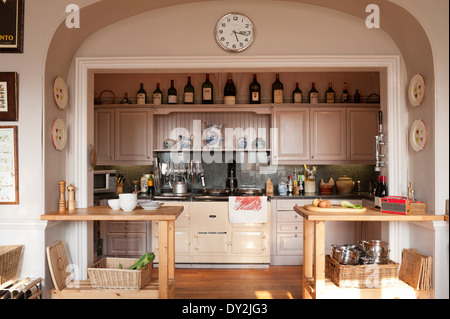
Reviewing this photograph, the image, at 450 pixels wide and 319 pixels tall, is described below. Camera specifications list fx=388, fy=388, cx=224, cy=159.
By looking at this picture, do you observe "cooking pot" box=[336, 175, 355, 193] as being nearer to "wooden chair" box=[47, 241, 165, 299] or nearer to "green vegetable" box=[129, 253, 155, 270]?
"green vegetable" box=[129, 253, 155, 270]

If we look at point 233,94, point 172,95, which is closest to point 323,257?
point 233,94

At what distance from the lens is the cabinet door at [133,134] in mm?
4961

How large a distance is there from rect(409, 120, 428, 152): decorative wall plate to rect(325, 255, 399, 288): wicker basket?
3.09ft

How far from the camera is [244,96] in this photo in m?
5.12

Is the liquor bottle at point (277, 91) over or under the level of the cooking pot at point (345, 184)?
over

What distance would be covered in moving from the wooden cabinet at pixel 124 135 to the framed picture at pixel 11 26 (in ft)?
6.98

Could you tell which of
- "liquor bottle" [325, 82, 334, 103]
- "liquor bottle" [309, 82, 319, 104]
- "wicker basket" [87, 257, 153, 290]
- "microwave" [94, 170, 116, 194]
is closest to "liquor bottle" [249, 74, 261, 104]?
"liquor bottle" [309, 82, 319, 104]

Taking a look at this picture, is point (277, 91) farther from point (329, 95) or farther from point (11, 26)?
point (11, 26)

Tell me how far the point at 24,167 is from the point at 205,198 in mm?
2087

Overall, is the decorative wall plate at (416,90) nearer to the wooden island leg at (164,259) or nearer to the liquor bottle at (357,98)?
the liquor bottle at (357,98)

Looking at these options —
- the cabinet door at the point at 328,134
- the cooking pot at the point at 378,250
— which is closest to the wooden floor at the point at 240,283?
the cooking pot at the point at 378,250

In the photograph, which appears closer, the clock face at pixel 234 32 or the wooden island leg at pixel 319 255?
the wooden island leg at pixel 319 255

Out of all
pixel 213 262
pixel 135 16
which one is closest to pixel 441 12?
pixel 135 16
